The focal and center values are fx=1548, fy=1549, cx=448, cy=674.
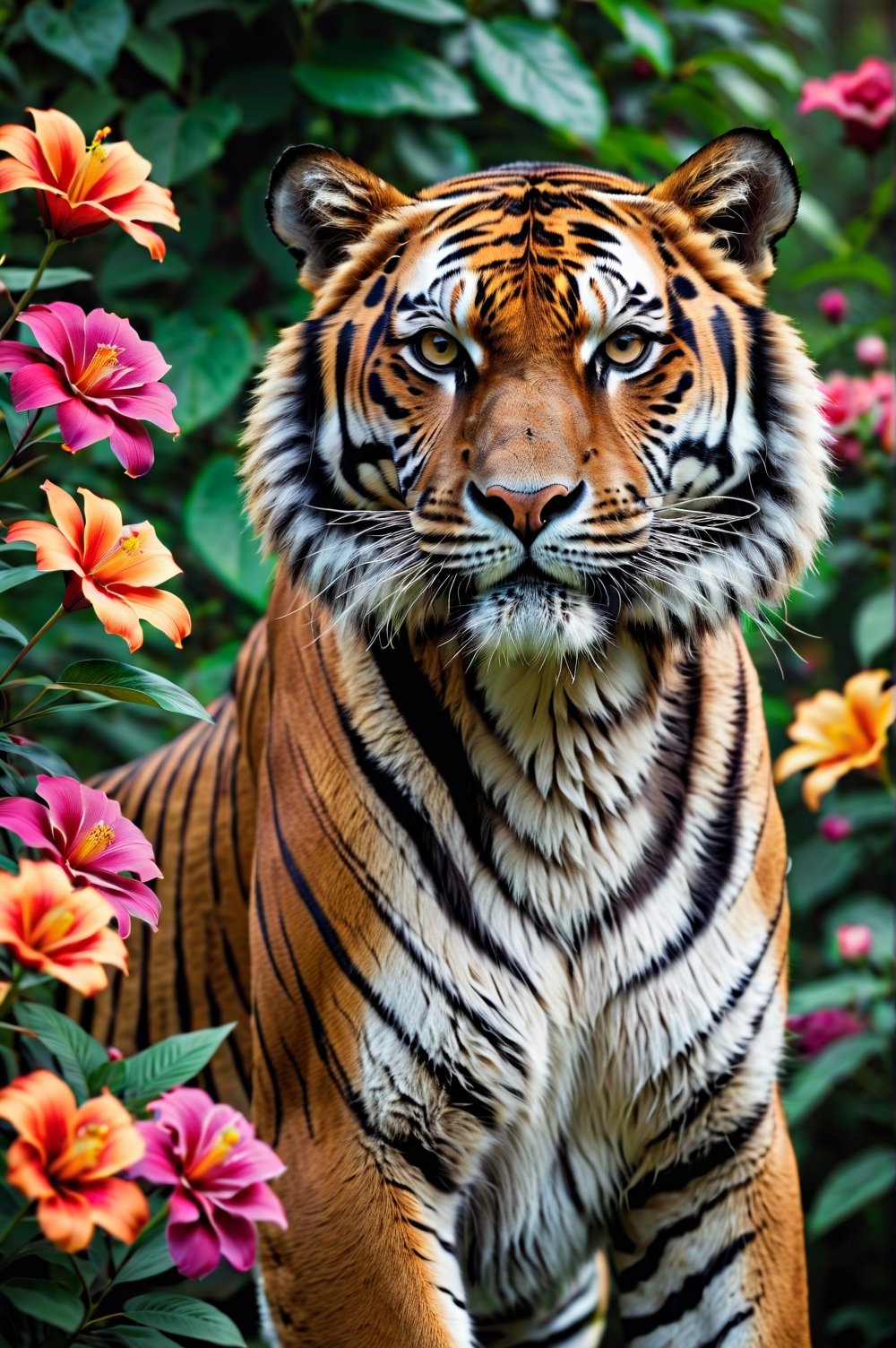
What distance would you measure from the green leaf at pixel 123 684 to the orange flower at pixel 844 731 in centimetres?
118

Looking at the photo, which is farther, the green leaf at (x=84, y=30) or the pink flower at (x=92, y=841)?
the green leaf at (x=84, y=30)

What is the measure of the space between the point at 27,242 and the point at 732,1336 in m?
2.50

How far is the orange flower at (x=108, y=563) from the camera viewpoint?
1397mm

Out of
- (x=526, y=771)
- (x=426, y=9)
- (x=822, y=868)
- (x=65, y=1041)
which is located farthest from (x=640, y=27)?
(x=65, y=1041)

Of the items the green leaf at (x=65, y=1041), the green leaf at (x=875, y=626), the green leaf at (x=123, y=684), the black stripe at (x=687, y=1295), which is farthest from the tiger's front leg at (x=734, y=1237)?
the green leaf at (x=875, y=626)

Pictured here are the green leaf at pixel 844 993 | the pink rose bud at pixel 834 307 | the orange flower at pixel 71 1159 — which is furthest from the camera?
the pink rose bud at pixel 834 307

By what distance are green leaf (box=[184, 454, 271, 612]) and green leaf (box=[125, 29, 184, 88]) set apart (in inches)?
28.5

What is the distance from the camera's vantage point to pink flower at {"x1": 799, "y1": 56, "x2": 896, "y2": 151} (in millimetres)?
3293

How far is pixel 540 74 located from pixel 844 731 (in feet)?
4.91

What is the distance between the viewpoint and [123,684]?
146cm

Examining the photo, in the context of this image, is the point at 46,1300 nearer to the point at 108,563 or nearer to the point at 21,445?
the point at 108,563

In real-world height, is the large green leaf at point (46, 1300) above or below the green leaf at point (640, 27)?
below

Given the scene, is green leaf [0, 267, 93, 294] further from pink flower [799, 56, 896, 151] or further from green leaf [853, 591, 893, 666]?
pink flower [799, 56, 896, 151]

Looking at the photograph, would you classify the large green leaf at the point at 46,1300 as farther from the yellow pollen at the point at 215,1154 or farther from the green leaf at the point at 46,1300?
the yellow pollen at the point at 215,1154
